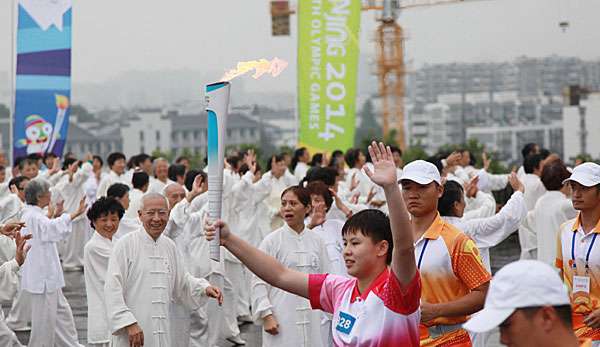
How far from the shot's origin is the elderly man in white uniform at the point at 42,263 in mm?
9203

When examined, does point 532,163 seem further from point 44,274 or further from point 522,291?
point 522,291

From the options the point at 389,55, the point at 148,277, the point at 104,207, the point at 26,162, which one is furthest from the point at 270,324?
the point at 389,55

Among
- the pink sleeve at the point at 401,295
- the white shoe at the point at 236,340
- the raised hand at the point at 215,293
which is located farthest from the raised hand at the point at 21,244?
the pink sleeve at the point at 401,295

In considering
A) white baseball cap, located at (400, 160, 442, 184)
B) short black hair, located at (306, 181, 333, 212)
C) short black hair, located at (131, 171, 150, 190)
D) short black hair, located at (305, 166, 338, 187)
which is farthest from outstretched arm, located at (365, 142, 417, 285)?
short black hair, located at (131, 171, 150, 190)

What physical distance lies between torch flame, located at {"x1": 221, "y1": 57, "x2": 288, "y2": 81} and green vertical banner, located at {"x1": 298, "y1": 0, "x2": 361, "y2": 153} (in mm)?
11819

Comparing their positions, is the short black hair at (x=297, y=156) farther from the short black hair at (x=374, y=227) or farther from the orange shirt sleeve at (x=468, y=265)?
the short black hair at (x=374, y=227)

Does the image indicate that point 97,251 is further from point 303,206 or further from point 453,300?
point 453,300

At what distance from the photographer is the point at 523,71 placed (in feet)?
379

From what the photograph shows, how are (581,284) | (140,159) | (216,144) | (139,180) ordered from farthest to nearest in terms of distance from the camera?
(140,159) → (139,180) → (581,284) → (216,144)

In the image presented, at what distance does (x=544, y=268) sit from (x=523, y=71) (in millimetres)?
116003

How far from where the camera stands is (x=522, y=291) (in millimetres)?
2617

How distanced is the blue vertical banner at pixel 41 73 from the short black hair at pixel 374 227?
12.1 m

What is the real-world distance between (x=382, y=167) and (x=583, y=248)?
243cm

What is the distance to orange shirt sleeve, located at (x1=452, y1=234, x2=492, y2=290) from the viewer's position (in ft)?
15.6
